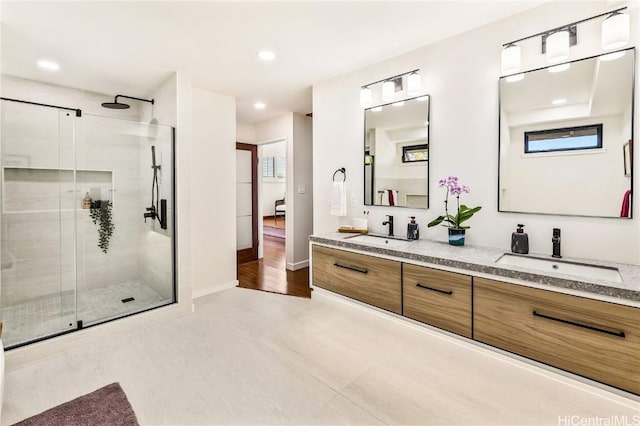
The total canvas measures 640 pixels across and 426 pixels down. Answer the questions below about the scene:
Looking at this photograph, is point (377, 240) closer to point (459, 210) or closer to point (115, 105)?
point (459, 210)

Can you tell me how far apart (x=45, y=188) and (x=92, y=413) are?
229 cm

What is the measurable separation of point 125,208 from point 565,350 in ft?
12.9

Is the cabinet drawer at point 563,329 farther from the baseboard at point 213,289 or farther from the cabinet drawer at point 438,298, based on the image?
the baseboard at point 213,289

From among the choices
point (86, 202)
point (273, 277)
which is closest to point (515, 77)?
point (273, 277)

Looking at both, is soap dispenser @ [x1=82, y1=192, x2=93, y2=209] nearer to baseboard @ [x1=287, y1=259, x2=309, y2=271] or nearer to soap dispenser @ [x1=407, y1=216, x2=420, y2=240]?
baseboard @ [x1=287, y1=259, x2=309, y2=271]

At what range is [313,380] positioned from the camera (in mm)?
1923

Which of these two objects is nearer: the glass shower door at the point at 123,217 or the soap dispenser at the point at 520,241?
the soap dispenser at the point at 520,241

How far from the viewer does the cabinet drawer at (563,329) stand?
4.97 ft

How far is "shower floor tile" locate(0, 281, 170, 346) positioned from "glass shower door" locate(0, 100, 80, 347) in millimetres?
15

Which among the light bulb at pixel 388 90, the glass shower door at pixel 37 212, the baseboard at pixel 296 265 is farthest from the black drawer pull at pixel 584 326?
the glass shower door at pixel 37 212

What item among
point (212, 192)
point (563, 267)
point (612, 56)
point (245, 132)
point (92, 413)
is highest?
point (245, 132)

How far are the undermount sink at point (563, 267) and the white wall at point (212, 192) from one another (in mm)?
3080

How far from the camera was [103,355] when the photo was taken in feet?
7.43

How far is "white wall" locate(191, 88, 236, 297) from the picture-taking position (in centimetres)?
360
